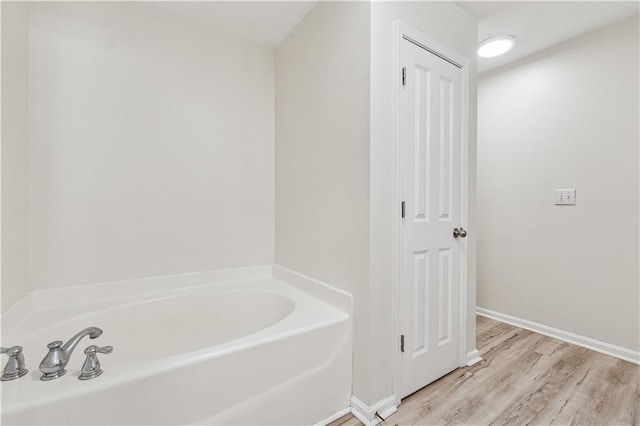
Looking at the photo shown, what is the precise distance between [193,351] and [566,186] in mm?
2794

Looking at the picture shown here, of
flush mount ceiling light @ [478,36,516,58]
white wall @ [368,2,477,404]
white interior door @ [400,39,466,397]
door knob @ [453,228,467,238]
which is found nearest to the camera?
white wall @ [368,2,477,404]

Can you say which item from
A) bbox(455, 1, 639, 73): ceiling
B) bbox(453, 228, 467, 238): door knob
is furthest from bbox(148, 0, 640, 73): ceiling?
bbox(453, 228, 467, 238): door knob

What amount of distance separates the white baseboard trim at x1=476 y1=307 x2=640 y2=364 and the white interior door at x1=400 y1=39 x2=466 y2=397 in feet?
3.47

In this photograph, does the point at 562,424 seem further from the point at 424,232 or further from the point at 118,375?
the point at 118,375

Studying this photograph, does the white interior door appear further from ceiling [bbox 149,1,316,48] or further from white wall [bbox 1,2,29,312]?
white wall [bbox 1,2,29,312]

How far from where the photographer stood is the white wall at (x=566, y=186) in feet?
6.28

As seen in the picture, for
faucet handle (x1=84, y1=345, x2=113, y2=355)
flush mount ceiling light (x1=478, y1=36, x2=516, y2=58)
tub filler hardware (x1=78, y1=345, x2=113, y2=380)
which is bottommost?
tub filler hardware (x1=78, y1=345, x2=113, y2=380)

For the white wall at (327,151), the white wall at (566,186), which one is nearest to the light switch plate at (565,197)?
the white wall at (566,186)

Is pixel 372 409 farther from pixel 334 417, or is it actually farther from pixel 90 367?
pixel 90 367

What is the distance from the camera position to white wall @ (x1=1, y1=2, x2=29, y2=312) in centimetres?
124

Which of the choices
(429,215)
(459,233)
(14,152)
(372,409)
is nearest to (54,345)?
(14,152)

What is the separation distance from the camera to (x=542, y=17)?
1897mm

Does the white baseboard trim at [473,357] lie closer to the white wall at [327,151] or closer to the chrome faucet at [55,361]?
the white wall at [327,151]

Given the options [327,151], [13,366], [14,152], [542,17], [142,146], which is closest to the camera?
[13,366]
